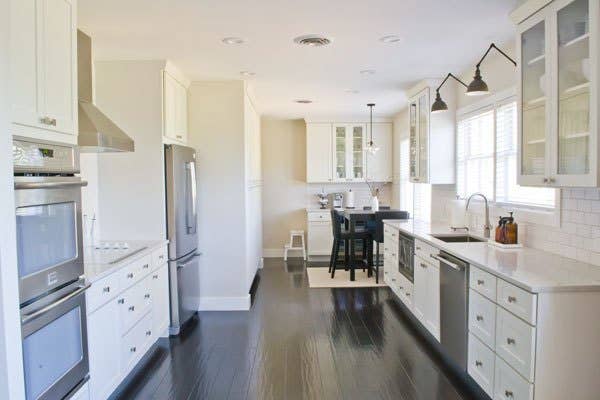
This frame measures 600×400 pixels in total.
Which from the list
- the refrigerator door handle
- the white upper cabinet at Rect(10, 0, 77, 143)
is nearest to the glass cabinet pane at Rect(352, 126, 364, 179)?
the refrigerator door handle

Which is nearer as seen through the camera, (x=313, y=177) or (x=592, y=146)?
(x=592, y=146)

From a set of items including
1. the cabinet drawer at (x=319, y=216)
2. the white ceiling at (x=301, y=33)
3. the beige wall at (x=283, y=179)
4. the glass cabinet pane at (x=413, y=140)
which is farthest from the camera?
the beige wall at (x=283, y=179)

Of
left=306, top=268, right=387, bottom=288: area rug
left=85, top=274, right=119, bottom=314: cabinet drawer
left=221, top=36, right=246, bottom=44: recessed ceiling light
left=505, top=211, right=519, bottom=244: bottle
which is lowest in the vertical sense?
left=306, top=268, right=387, bottom=288: area rug

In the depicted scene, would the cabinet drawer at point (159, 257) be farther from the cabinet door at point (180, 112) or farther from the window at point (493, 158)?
the window at point (493, 158)

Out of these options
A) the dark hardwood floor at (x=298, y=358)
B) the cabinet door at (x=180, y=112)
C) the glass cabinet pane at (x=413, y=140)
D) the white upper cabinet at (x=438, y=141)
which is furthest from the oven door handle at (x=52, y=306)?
the glass cabinet pane at (x=413, y=140)

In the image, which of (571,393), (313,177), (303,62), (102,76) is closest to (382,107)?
(313,177)

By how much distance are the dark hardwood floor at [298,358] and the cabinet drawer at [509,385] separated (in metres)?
0.47

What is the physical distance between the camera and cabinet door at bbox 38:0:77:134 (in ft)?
6.78

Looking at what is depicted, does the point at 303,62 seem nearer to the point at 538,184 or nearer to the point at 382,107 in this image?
the point at 538,184

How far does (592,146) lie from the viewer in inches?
85.1

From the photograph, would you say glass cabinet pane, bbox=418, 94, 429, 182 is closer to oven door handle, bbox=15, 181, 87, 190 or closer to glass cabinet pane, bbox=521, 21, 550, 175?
glass cabinet pane, bbox=521, 21, 550, 175

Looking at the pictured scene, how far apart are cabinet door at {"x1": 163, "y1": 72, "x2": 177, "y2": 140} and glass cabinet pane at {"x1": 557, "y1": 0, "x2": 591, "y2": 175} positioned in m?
3.15

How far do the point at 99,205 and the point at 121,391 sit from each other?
5.73 feet

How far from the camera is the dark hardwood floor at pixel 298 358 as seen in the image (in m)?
2.99
